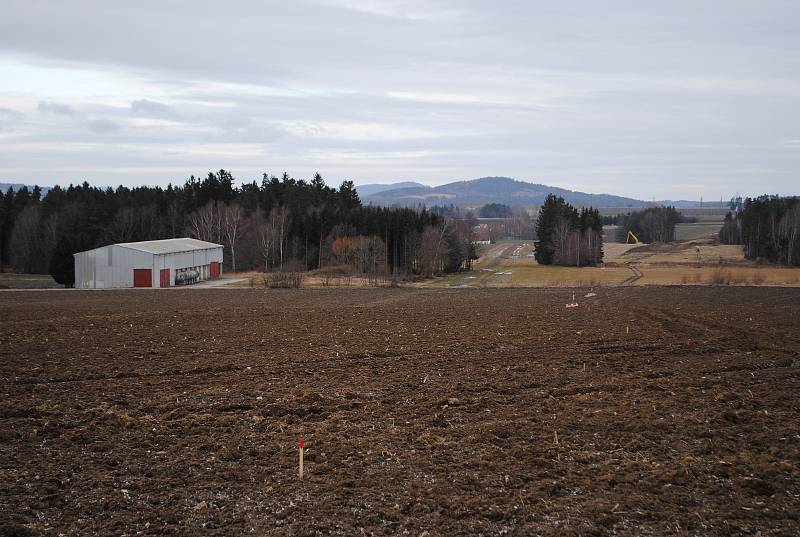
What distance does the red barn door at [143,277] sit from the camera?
54344 mm

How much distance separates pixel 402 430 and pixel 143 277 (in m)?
46.5

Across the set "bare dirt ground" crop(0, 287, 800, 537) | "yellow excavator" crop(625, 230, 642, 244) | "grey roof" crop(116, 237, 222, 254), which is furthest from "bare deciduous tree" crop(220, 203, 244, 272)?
"yellow excavator" crop(625, 230, 642, 244)

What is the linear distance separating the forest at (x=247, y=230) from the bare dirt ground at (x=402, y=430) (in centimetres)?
4850

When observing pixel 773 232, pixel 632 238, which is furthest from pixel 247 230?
pixel 632 238

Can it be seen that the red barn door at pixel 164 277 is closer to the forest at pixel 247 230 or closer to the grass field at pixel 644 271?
the forest at pixel 247 230

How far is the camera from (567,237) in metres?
92.3

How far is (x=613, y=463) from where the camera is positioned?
37.0 ft

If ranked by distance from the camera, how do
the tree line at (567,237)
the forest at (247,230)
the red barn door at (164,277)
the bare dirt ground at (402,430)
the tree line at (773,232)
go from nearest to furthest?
the bare dirt ground at (402,430)
the red barn door at (164,277)
the forest at (247,230)
the tree line at (773,232)
the tree line at (567,237)

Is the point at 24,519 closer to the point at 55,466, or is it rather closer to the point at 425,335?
the point at 55,466

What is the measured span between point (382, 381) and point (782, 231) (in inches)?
3465

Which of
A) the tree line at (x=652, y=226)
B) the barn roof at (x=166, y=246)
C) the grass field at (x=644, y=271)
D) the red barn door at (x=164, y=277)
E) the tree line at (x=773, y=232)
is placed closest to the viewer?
the barn roof at (x=166, y=246)

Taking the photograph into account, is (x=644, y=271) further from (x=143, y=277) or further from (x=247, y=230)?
(x=143, y=277)

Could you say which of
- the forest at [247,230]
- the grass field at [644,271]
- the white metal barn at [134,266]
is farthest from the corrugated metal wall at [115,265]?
the grass field at [644,271]

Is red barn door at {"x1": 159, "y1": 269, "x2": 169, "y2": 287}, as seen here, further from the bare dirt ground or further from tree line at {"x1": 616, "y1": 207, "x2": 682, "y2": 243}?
tree line at {"x1": 616, "y1": 207, "x2": 682, "y2": 243}
